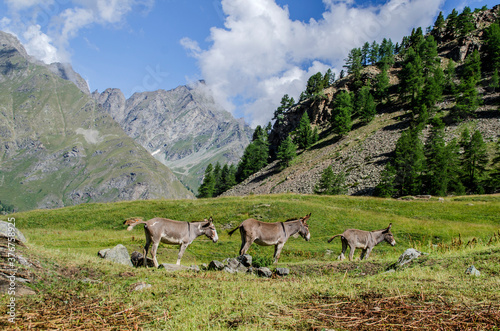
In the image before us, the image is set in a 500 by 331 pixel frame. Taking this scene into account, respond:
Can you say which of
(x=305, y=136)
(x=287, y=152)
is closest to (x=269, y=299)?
(x=287, y=152)

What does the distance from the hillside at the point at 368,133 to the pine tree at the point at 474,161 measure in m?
9.56

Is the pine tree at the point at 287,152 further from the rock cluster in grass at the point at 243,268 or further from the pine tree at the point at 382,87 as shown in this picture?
the rock cluster in grass at the point at 243,268

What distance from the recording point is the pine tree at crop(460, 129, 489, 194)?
64625mm

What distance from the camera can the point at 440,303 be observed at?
6.16 metres

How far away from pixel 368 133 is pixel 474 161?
4114 centimetres

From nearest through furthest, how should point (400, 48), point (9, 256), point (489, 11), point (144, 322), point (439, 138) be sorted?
1. point (144, 322)
2. point (9, 256)
3. point (439, 138)
4. point (489, 11)
5. point (400, 48)

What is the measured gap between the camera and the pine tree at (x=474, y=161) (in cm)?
6462

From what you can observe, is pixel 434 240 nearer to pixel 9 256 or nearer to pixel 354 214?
pixel 354 214

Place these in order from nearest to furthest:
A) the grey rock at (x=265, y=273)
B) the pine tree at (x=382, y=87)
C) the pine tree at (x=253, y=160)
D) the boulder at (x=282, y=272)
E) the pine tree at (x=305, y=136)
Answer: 1. the grey rock at (x=265, y=273)
2. the boulder at (x=282, y=272)
3. the pine tree at (x=382, y=87)
4. the pine tree at (x=305, y=136)
5. the pine tree at (x=253, y=160)

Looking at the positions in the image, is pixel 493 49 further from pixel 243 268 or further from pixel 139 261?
pixel 139 261

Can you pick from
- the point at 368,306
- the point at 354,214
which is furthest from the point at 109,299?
the point at 354,214

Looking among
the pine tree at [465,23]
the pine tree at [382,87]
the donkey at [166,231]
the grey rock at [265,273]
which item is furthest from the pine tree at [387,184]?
the pine tree at [465,23]

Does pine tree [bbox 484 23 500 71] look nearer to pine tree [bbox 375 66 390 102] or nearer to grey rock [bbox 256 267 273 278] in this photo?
pine tree [bbox 375 66 390 102]

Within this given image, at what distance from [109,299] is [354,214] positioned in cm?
3512
